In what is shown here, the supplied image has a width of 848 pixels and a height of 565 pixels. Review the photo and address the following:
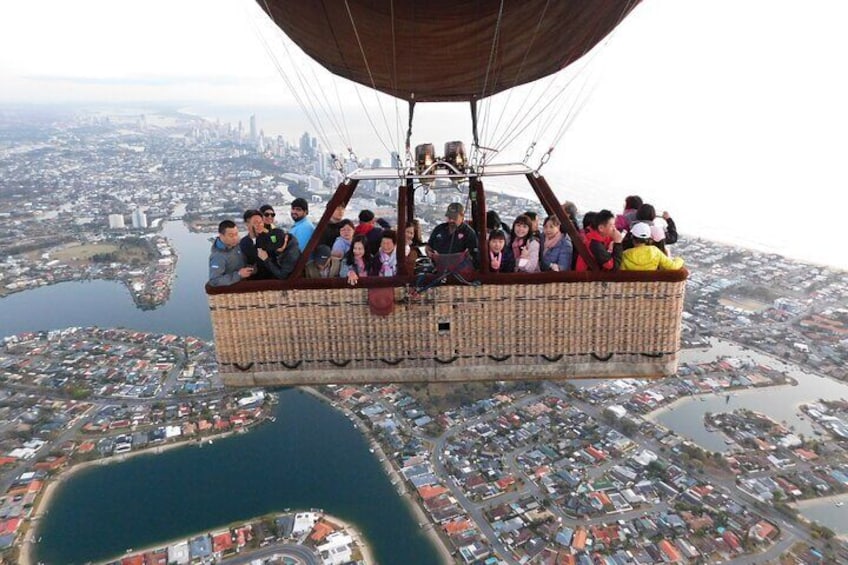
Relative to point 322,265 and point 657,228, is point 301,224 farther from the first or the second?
point 657,228

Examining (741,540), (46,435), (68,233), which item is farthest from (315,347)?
(68,233)

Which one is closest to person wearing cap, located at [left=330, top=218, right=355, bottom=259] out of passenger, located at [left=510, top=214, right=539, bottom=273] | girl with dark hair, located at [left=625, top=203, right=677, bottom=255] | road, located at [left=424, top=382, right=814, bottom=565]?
passenger, located at [left=510, top=214, right=539, bottom=273]

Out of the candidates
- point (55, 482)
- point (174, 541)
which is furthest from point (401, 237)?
point (55, 482)

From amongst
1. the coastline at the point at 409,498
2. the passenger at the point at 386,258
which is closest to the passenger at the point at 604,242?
the passenger at the point at 386,258

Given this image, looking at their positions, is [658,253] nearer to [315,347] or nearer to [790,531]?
[315,347]

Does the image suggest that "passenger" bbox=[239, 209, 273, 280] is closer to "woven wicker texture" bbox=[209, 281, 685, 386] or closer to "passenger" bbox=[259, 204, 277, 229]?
"woven wicker texture" bbox=[209, 281, 685, 386]

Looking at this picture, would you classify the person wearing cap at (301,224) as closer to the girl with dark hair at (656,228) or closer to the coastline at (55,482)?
the girl with dark hair at (656,228)
